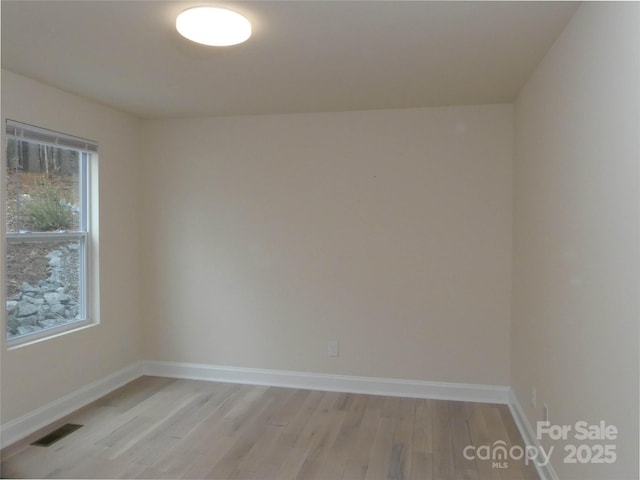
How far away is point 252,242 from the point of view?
4.18m

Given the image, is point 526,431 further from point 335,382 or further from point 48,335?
point 48,335

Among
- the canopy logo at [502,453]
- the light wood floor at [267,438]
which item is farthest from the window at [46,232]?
the canopy logo at [502,453]

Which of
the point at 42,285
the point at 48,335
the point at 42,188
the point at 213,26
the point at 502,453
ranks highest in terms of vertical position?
the point at 213,26

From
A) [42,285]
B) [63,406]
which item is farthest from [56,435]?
[42,285]

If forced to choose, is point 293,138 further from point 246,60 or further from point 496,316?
point 496,316

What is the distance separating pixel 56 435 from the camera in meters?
3.11

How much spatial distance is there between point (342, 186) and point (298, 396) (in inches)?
72.6

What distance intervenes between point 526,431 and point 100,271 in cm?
349

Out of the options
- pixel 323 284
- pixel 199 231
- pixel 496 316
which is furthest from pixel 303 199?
pixel 496 316

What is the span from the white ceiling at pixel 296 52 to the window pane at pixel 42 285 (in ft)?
3.98

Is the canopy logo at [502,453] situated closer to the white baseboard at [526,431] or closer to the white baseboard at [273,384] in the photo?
the white baseboard at [526,431]

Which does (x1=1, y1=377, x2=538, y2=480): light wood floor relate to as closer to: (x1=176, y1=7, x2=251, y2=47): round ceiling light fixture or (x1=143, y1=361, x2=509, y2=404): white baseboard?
(x1=143, y1=361, x2=509, y2=404): white baseboard

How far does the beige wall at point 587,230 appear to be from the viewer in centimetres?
153

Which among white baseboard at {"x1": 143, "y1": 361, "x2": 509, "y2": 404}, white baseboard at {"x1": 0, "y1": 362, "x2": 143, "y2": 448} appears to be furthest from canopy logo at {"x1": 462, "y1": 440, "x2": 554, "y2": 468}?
white baseboard at {"x1": 0, "y1": 362, "x2": 143, "y2": 448}
